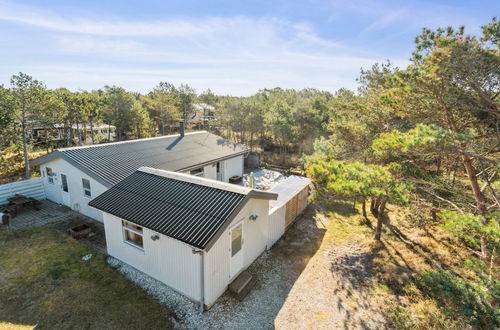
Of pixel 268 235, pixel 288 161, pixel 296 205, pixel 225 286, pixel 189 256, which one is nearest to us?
pixel 189 256

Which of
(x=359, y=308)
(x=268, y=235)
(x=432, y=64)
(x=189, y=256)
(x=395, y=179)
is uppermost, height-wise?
(x=432, y=64)

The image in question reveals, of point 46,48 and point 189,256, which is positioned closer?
point 189,256

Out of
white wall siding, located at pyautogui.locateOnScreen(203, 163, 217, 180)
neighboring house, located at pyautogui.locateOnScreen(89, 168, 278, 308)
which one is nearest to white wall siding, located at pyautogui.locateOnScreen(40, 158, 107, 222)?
neighboring house, located at pyautogui.locateOnScreen(89, 168, 278, 308)

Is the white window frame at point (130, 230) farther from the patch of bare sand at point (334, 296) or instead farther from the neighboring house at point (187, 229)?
the patch of bare sand at point (334, 296)

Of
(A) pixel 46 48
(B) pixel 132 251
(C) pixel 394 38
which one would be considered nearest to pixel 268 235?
(B) pixel 132 251

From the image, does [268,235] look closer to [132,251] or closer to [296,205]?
[296,205]

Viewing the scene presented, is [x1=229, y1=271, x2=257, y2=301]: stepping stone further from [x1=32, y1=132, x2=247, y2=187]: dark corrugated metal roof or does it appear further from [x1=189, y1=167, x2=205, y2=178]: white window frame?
[x1=189, y1=167, x2=205, y2=178]: white window frame

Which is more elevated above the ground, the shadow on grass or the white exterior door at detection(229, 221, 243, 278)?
the white exterior door at detection(229, 221, 243, 278)
